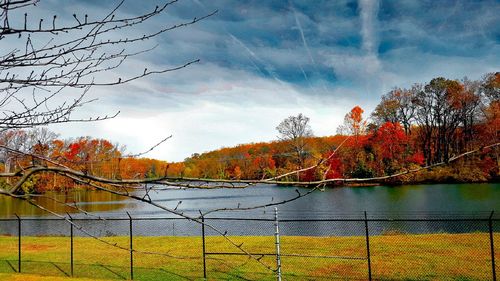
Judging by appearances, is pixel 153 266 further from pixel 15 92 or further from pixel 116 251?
pixel 15 92

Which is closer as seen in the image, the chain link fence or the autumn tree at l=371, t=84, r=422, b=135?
the chain link fence

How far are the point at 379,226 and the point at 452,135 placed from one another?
51.0 metres

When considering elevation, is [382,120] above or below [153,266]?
A: above

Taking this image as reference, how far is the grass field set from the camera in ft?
41.8

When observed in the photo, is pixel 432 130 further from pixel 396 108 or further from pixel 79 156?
pixel 79 156

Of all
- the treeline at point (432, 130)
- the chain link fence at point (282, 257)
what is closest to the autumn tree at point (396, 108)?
the treeline at point (432, 130)

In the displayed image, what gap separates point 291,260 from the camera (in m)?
15.0

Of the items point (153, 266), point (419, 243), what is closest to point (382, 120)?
point (419, 243)

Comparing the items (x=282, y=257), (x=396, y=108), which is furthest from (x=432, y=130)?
(x=282, y=257)

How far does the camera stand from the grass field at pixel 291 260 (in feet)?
41.8

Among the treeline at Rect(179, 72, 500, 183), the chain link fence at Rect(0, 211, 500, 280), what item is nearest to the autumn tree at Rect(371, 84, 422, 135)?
the treeline at Rect(179, 72, 500, 183)

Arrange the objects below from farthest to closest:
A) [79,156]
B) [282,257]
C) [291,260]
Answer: [282,257] → [291,260] → [79,156]

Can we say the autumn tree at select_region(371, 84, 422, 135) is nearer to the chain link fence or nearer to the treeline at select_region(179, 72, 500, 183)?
the treeline at select_region(179, 72, 500, 183)

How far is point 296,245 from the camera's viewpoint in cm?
1739
